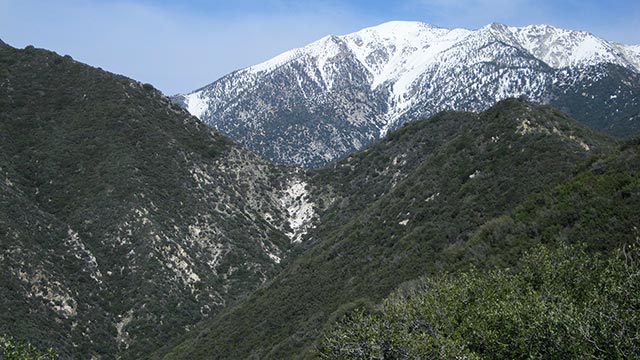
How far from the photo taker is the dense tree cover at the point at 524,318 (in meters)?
20.9

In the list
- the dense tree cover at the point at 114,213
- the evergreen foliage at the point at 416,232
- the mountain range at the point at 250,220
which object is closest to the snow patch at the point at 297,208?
the mountain range at the point at 250,220

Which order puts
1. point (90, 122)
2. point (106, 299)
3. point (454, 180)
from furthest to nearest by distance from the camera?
point (90, 122) < point (106, 299) < point (454, 180)

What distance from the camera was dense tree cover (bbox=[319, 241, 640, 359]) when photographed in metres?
20.9

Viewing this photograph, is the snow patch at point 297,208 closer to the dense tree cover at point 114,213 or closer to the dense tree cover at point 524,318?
the dense tree cover at point 114,213

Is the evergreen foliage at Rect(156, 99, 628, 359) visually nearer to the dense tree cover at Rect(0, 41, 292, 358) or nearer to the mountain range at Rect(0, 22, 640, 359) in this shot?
the mountain range at Rect(0, 22, 640, 359)

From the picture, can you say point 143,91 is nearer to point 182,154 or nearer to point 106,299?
point 182,154

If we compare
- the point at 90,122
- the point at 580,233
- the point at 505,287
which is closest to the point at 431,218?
the point at 580,233

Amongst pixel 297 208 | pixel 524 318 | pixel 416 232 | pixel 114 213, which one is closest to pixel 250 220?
pixel 297 208

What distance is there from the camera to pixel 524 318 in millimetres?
23953

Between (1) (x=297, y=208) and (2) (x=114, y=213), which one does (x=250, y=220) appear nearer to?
(1) (x=297, y=208)

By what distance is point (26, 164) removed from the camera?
8306 cm

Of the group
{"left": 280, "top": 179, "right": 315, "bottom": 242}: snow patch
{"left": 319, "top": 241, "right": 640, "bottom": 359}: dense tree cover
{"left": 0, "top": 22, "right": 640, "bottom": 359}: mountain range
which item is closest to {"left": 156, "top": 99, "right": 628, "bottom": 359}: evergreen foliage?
{"left": 0, "top": 22, "right": 640, "bottom": 359}: mountain range

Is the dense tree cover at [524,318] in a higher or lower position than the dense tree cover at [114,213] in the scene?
lower

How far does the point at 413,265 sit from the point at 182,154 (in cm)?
6044
